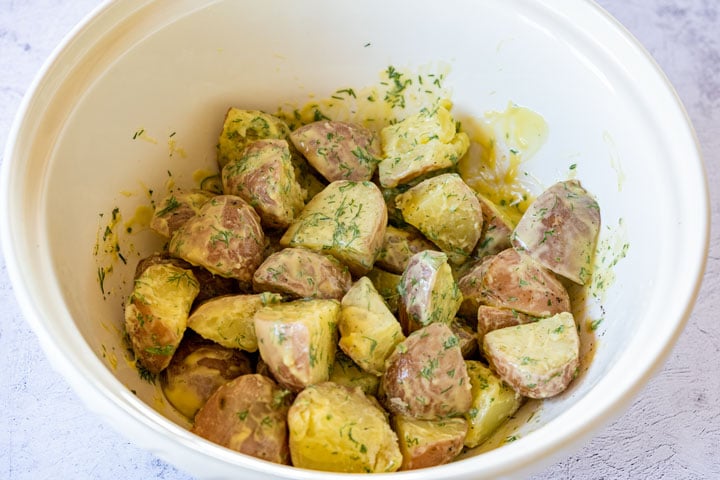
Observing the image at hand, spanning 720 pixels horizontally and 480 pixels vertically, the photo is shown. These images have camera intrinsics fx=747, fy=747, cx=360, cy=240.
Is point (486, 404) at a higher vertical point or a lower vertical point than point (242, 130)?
lower

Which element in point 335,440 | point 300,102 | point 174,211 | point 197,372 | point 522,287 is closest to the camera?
point 335,440

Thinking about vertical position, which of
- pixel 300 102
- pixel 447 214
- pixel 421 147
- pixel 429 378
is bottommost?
pixel 429 378

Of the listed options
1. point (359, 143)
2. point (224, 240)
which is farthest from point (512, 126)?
point (224, 240)

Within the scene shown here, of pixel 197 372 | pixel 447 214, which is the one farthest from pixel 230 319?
pixel 447 214

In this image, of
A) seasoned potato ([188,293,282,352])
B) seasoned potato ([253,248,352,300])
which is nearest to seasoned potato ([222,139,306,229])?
seasoned potato ([253,248,352,300])

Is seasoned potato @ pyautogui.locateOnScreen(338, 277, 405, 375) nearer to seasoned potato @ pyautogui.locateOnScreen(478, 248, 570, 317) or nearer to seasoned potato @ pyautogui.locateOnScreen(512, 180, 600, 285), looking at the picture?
seasoned potato @ pyautogui.locateOnScreen(478, 248, 570, 317)

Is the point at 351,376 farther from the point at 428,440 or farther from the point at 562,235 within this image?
the point at 562,235
